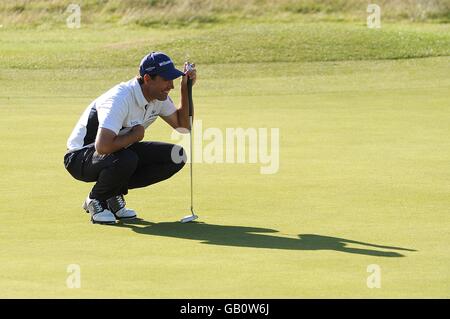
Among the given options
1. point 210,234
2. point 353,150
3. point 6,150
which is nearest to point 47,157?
point 6,150

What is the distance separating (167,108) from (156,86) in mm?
614

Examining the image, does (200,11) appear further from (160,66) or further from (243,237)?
(243,237)

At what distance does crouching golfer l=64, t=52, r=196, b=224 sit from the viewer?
941cm

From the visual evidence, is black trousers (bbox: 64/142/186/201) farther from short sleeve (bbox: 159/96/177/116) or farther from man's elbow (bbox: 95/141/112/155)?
short sleeve (bbox: 159/96/177/116)

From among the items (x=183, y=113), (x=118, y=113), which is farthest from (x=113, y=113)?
(x=183, y=113)

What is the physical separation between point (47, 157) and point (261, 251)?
17.5 ft

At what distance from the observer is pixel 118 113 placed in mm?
9398

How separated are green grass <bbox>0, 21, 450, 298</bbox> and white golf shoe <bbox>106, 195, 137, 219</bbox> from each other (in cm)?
21

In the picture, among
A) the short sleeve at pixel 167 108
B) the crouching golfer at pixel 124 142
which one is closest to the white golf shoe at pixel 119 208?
the crouching golfer at pixel 124 142

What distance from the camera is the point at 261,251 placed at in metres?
8.49

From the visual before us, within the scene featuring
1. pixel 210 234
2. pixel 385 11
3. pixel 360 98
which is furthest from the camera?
A: pixel 385 11

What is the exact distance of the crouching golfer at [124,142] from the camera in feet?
30.9

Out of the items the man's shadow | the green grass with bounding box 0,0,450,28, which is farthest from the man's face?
the green grass with bounding box 0,0,450,28

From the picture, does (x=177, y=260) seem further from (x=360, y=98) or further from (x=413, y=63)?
(x=413, y=63)
